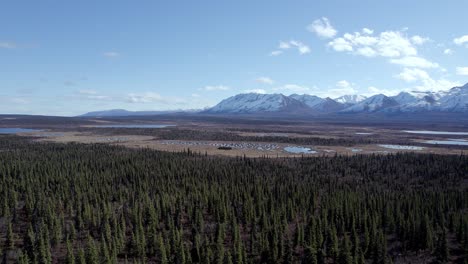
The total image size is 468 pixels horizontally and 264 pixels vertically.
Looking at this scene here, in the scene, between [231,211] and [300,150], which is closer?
[231,211]

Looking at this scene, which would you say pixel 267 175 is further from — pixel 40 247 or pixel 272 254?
pixel 40 247

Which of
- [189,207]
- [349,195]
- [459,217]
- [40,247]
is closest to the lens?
[40,247]

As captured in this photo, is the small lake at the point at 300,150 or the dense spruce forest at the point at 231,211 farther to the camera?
the small lake at the point at 300,150

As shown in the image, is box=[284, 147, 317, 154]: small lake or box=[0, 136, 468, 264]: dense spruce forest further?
box=[284, 147, 317, 154]: small lake

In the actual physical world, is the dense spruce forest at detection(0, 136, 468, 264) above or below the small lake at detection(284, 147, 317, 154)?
below

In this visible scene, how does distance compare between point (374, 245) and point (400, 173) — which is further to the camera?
point (400, 173)

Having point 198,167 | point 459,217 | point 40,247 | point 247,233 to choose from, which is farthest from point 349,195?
point 40,247

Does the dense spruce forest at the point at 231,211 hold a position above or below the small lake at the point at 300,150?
below

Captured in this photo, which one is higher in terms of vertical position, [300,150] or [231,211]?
[300,150]
